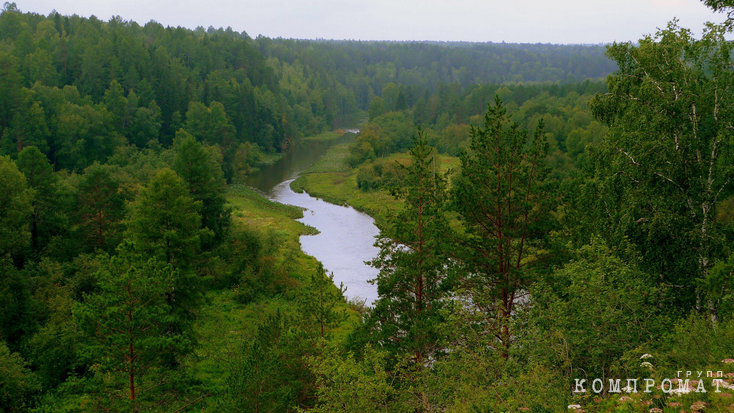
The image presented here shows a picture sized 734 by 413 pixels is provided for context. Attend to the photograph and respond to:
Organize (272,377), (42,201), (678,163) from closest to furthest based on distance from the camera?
(678,163) → (272,377) → (42,201)

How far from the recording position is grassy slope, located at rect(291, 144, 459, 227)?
62000 mm

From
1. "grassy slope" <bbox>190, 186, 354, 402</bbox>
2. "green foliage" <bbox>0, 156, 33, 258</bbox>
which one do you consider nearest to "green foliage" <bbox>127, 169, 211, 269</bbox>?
"grassy slope" <bbox>190, 186, 354, 402</bbox>

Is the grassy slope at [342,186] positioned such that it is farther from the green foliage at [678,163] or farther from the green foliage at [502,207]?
the green foliage at [678,163]

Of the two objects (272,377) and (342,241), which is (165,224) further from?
(342,241)

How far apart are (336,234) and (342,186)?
2287 cm

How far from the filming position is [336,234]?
5159 centimetres

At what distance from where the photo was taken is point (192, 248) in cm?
2419

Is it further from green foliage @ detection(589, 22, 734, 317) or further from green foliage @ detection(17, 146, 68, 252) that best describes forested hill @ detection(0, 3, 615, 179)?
green foliage @ detection(589, 22, 734, 317)

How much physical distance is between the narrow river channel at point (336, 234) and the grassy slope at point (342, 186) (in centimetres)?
133

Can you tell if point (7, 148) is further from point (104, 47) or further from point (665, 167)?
point (665, 167)

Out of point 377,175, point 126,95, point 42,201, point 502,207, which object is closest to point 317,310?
point 502,207

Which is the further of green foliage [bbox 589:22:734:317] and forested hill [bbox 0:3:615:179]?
forested hill [bbox 0:3:615:179]

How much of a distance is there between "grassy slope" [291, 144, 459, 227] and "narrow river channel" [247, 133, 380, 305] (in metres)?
1.33

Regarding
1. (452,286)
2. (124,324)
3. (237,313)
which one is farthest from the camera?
(237,313)
